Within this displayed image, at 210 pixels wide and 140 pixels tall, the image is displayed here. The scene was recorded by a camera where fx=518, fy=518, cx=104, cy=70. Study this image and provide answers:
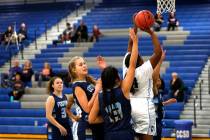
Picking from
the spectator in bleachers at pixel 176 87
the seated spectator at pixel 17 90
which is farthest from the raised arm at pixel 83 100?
the seated spectator at pixel 17 90

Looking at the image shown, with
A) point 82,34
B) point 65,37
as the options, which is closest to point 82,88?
point 82,34

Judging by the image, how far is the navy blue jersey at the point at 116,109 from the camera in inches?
185

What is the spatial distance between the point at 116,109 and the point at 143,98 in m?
0.64

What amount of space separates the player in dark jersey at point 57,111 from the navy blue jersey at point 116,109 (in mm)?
2114

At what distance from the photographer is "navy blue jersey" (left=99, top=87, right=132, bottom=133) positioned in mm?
4707

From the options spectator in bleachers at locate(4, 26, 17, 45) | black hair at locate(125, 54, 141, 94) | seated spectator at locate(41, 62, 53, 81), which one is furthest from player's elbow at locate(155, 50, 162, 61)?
spectator in bleachers at locate(4, 26, 17, 45)

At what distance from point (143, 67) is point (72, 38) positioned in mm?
13985

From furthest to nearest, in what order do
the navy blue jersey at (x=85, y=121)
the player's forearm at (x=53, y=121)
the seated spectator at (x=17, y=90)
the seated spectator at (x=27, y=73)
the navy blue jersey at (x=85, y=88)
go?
the seated spectator at (x=27, y=73), the seated spectator at (x=17, y=90), the player's forearm at (x=53, y=121), the navy blue jersey at (x=85, y=88), the navy blue jersey at (x=85, y=121)

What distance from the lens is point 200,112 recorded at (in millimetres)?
13703

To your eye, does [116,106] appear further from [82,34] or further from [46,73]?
[82,34]

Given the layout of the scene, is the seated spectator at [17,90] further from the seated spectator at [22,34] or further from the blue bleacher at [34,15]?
the blue bleacher at [34,15]

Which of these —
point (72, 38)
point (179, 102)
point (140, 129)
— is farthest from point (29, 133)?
point (140, 129)

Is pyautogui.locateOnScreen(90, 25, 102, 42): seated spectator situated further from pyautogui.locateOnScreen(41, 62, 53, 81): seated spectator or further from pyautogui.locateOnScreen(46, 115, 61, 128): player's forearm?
pyautogui.locateOnScreen(46, 115, 61, 128): player's forearm

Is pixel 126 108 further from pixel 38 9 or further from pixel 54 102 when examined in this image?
pixel 38 9
